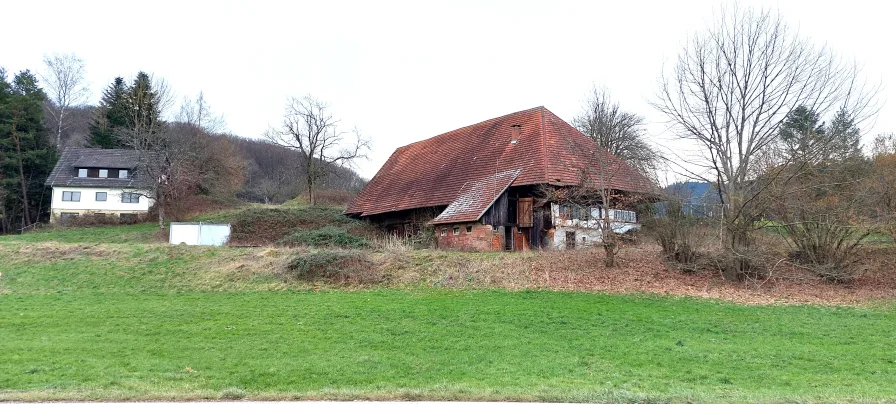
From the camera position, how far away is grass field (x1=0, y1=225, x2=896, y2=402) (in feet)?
25.4

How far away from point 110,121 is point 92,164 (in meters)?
7.99

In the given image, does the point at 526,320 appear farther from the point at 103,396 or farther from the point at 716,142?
the point at 716,142

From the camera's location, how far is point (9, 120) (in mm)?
46281

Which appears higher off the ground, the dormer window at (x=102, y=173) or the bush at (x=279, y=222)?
the dormer window at (x=102, y=173)

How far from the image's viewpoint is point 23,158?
46688mm

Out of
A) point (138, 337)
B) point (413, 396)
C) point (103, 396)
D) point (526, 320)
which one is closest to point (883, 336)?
point (526, 320)

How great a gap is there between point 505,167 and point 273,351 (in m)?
19.6

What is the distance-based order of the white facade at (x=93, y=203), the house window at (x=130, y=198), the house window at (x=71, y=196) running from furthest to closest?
1. the house window at (x=71, y=196)
2. the white facade at (x=93, y=203)
3. the house window at (x=130, y=198)

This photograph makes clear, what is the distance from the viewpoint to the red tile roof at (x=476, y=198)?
2548 centimetres

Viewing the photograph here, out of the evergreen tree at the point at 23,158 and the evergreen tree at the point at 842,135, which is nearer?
the evergreen tree at the point at 842,135

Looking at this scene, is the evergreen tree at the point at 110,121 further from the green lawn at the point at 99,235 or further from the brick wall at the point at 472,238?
the brick wall at the point at 472,238

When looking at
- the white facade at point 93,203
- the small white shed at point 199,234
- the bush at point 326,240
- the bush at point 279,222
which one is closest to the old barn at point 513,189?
the bush at point 326,240

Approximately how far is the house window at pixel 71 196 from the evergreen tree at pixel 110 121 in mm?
7873

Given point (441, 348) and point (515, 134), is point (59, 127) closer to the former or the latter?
point (515, 134)
